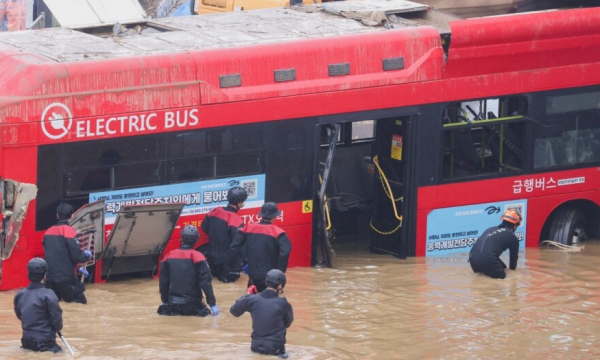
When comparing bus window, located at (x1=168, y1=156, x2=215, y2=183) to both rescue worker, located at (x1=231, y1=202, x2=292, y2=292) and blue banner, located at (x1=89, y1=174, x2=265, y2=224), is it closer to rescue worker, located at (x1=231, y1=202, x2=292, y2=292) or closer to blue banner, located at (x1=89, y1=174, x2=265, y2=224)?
blue banner, located at (x1=89, y1=174, x2=265, y2=224)

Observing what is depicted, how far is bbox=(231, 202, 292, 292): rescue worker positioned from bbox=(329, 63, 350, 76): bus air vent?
6.58 ft

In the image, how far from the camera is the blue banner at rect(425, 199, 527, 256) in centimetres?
1666

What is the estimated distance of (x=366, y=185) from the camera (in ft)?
58.9

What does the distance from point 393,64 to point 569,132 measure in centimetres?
271

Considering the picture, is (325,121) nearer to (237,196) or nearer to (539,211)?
(237,196)

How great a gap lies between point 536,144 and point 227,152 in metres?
4.16

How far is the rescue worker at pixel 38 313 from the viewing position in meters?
12.1

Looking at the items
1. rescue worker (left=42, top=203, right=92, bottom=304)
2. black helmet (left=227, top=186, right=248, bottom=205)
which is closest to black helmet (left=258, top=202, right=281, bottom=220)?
black helmet (left=227, top=186, right=248, bottom=205)

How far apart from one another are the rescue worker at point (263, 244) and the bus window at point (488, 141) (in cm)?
313

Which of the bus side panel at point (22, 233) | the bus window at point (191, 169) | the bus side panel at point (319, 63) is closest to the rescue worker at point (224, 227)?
the bus window at point (191, 169)

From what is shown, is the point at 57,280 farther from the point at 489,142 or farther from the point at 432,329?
the point at 489,142

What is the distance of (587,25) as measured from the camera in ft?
55.7

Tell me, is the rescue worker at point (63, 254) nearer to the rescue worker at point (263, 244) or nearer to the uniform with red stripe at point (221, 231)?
the uniform with red stripe at point (221, 231)

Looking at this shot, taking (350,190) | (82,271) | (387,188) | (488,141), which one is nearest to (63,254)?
(82,271)
